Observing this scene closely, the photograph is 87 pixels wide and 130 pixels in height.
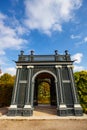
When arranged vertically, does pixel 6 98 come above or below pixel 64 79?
below

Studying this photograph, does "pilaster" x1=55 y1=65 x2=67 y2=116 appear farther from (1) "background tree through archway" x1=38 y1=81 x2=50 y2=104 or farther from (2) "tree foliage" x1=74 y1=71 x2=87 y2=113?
(1) "background tree through archway" x1=38 y1=81 x2=50 y2=104

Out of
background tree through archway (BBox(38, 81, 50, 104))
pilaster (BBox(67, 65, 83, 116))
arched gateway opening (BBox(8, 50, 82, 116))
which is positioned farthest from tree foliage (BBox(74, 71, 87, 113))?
background tree through archway (BBox(38, 81, 50, 104))

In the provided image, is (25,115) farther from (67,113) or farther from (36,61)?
(36,61)

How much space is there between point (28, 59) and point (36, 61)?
3.66ft

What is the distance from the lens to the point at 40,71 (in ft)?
46.7

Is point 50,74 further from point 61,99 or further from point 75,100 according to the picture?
point 75,100

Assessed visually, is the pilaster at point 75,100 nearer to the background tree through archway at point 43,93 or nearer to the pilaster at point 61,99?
the pilaster at point 61,99

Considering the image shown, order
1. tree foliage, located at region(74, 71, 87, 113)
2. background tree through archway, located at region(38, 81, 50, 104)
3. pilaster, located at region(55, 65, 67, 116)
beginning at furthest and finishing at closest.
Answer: background tree through archway, located at region(38, 81, 50, 104) < tree foliage, located at region(74, 71, 87, 113) < pilaster, located at region(55, 65, 67, 116)

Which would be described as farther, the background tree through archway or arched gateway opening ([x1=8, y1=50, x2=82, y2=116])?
the background tree through archway

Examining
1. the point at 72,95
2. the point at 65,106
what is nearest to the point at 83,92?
the point at 72,95

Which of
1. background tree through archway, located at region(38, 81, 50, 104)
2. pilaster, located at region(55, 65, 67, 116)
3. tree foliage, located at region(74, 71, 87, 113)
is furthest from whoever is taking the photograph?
background tree through archway, located at region(38, 81, 50, 104)

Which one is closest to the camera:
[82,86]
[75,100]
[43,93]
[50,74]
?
[75,100]

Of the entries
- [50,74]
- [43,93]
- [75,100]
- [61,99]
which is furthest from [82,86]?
[43,93]

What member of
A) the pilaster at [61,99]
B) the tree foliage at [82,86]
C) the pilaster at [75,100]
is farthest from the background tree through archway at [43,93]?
the pilaster at [75,100]
